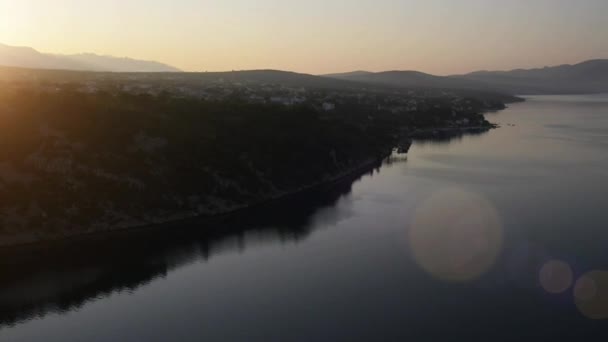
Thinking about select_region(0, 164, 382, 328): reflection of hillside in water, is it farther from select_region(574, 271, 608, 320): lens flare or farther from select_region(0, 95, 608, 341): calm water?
select_region(574, 271, 608, 320): lens flare

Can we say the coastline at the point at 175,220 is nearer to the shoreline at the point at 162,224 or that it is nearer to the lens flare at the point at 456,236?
the shoreline at the point at 162,224

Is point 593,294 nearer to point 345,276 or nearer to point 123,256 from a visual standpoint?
point 345,276

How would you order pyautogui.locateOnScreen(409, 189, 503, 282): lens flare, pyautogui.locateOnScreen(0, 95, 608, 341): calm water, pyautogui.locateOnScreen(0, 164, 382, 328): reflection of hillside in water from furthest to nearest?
pyautogui.locateOnScreen(409, 189, 503, 282): lens flare
pyautogui.locateOnScreen(0, 164, 382, 328): reflection of hillside in water
pyautogui.locateOnScreen(0, 95, 608, 341): calm water

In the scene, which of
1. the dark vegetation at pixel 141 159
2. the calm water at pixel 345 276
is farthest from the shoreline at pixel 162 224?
the calm water at pixel 345 276

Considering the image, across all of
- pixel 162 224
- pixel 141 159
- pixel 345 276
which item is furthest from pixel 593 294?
pixel 141 159

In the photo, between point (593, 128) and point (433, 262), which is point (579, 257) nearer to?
point (433, 262)

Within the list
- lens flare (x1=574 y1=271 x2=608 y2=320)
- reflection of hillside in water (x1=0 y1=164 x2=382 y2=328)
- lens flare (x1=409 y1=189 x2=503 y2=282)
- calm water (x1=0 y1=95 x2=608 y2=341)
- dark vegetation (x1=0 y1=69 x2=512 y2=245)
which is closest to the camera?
calm water (x1=0 y1=95 x2=608 y2=341)

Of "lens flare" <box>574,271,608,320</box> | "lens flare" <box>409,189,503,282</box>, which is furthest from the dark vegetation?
"lens flare" <box>574,271,608,320</box>
